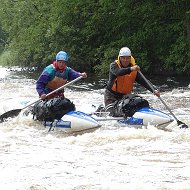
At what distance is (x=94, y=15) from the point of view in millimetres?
22797

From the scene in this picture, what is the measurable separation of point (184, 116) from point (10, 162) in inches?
185

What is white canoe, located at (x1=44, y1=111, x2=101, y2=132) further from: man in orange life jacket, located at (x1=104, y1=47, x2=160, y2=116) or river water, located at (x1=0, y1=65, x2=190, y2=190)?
man in orange life jacket, located at (x1=104, y1=47, x2=160, y2=116)

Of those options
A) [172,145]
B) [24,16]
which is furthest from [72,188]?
[24,16]

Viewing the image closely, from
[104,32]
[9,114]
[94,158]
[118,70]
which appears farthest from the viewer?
[104,32]

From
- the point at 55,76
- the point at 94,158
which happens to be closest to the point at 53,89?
the point at 55,76

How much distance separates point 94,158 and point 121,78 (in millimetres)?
2988

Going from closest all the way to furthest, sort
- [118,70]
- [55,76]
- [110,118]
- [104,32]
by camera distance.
Result: [110,118], [118,70], [55,76], [104,32]

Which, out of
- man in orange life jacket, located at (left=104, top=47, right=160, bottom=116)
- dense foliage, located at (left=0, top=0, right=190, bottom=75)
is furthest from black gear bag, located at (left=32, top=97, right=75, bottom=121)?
dense foliage, located at (left=0, top=0, right=190, bottom=75)

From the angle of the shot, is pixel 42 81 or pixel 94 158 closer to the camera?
pixel 94 158

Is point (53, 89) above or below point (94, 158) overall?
above

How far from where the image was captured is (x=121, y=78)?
31.1ft

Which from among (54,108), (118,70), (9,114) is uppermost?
(118,70)

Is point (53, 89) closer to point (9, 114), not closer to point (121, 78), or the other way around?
point (9, 114)

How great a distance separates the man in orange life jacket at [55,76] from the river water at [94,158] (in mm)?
681
